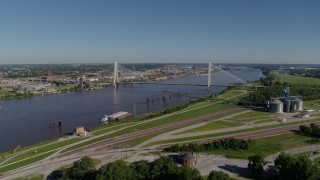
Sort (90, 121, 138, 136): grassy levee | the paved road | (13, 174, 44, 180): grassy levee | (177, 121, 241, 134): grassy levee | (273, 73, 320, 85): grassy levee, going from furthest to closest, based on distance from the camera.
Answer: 1. (273, 73, 320, 85): grassy levee
2. (90, 121, 138, 136): grassy levee
3. (177, 121, 241, 134): grassy levee
4. the paved road
5. (13, 174, 44, 180): grassy levee

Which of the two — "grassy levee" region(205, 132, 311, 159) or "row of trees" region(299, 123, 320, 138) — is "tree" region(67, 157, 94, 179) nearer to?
"grassy levee" region(205, 132, 311, 159)

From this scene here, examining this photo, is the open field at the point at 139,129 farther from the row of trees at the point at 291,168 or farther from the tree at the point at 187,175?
the tree at the point at 187,175

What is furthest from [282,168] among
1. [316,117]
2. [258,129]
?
[316,117]

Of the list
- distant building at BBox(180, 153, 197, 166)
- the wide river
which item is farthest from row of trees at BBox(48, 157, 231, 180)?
the wide river

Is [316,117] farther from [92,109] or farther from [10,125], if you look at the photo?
[10,125]

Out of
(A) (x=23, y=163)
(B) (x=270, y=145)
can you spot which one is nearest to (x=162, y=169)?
(A) (x=23, y=163)
